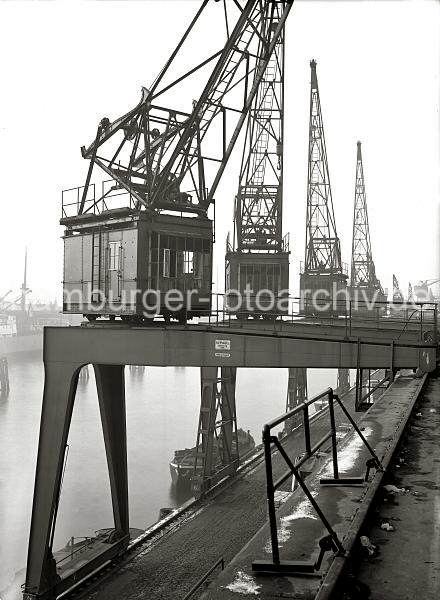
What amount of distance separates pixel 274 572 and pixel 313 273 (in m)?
46.7

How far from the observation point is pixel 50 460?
14.9m

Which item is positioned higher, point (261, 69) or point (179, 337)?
point (261, 69)

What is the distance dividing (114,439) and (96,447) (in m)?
50.4

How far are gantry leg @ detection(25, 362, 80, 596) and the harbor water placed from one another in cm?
1848

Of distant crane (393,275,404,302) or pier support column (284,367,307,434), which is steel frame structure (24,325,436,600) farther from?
distant crane (393,275,404,302)

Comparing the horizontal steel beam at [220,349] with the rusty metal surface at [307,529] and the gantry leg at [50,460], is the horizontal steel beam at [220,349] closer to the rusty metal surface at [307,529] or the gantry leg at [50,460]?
the gantry leg at [50,460]

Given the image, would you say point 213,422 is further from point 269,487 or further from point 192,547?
point 269,487

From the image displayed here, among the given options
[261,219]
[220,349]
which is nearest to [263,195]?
[261,219]

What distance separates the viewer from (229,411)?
26.0m

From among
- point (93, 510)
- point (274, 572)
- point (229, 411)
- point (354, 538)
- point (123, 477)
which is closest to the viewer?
point (274, 572)

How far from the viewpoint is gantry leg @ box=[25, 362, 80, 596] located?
47.3ft

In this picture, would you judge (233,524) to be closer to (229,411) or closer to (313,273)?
(229,411)

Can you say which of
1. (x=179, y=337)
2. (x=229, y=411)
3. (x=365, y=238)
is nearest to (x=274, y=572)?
(x=179, y=337)

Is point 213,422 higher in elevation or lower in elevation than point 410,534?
lower
